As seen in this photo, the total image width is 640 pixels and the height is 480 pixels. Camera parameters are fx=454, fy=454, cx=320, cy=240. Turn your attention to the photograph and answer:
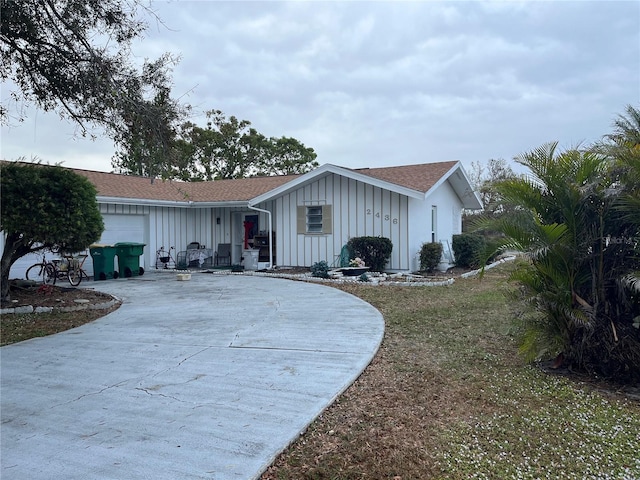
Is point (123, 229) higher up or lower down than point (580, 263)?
higher up

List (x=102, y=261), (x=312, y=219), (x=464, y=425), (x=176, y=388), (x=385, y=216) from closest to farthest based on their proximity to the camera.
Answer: (x=464, y=425), (x=176, y=388), (x=102, y=261), (x=385, y=216), (x=312, y=219)

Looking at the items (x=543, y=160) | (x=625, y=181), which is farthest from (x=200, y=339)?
(x=625, y=181)

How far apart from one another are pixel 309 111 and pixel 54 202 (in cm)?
1226

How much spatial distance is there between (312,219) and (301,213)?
451 mm

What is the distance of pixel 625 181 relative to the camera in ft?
15.6

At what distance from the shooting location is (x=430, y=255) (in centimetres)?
1422

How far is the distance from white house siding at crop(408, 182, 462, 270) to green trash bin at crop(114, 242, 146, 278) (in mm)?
8655

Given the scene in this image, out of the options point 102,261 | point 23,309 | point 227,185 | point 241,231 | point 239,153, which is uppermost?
point 239,153

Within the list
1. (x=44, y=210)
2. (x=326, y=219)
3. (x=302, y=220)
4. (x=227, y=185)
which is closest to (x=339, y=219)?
(x=326, y=219)

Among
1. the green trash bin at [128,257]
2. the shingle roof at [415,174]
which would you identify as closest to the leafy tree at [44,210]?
the green trash bin at [128,257]

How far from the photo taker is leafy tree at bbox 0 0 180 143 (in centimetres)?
727

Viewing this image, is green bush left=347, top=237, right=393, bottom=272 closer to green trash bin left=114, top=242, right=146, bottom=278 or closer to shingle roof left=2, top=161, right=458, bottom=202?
shingle roof left=2, top=161, right=458, bottom=202

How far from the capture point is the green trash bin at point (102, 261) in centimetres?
1362

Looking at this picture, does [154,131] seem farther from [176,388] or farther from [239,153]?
[239,153]
